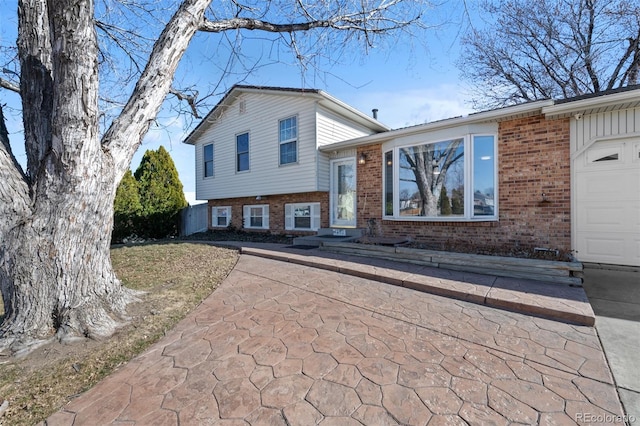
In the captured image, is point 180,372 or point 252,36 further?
point 252,36

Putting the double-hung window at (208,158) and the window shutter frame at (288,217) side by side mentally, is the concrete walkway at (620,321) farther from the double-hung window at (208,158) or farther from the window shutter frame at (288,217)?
the double-hung window at (208,158)

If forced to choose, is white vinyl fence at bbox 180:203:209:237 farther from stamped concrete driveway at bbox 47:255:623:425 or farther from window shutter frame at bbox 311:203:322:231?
stamped concrete driveway at bbox 47:255:623:425

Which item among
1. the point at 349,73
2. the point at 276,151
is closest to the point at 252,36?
the point at 349,73

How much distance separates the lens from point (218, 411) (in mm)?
1892

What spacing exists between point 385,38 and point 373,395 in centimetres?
677

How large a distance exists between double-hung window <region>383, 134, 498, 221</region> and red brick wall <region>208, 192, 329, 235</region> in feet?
7.50

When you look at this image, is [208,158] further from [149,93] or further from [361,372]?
[361,372]

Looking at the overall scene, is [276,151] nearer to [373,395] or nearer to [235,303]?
[235,303]

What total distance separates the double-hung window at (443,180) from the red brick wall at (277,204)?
2.29 m

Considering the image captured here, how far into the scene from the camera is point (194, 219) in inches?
556

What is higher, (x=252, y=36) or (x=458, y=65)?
(x=458, y=65)

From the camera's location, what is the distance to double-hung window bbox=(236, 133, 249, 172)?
11422mm

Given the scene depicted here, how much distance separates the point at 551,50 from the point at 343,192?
11559 millimetres

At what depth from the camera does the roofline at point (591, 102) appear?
4.73 m
